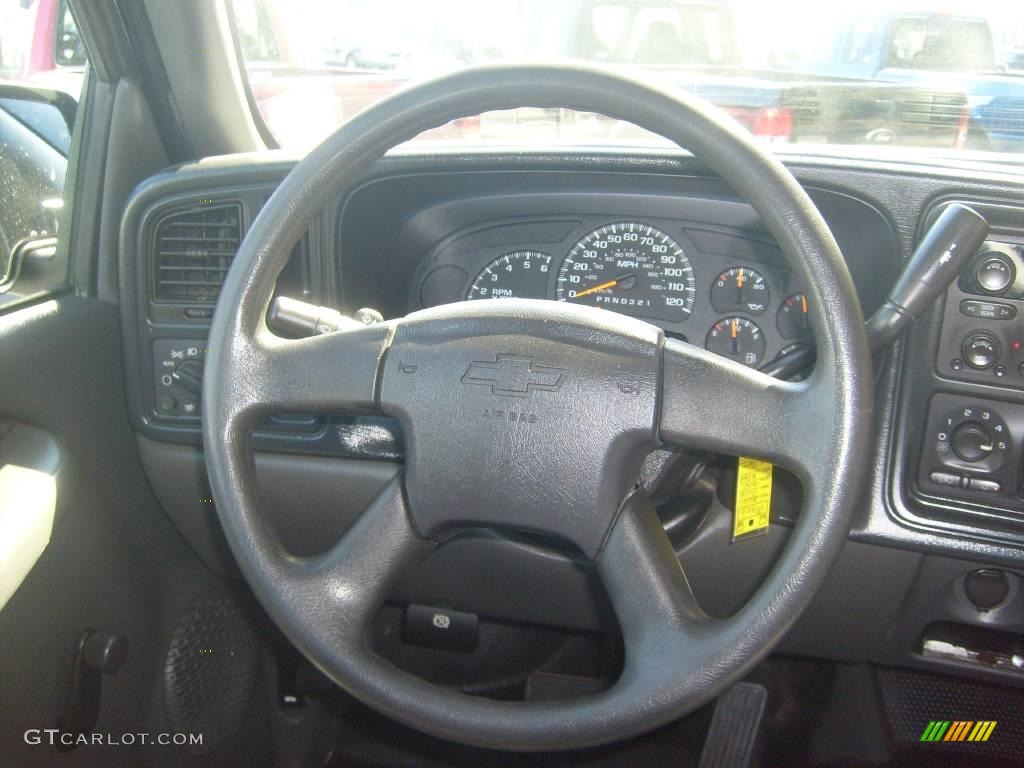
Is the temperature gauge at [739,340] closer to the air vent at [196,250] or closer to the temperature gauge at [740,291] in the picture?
the temperature gauge at [740,291]

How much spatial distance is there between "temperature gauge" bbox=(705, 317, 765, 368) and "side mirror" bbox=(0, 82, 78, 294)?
1138 mm

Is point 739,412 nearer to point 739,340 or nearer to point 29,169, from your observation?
point 739,340

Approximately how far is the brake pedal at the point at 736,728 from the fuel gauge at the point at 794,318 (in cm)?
70

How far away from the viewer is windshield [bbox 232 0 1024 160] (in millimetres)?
1506

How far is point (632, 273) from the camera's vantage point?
1635mm

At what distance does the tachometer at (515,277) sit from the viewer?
1.70 m

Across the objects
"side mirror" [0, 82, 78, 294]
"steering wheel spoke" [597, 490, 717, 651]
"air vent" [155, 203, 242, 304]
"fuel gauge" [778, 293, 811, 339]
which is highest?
"side mirror" [0, 82, 78, 294]

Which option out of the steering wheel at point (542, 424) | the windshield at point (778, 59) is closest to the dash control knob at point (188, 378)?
the windshield at point (778, 59)

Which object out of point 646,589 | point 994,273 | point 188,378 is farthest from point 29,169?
point 994,273

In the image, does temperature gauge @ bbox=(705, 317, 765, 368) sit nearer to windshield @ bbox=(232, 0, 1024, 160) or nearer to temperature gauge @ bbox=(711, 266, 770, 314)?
temperature gauge @ bbox=(711, 266, 770, 314)

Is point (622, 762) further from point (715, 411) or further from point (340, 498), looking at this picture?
point (715, 411)

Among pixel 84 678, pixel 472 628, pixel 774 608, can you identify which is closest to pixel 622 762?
pixel 472 628

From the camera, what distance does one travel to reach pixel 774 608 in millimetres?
905

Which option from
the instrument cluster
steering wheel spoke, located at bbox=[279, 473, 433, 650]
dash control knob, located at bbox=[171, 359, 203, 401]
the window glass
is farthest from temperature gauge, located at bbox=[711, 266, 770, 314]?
the window glass
